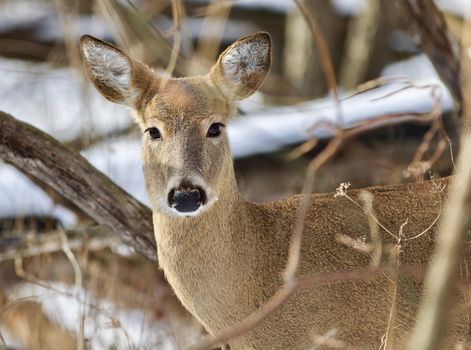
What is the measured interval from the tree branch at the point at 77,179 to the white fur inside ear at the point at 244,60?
94 centimetres

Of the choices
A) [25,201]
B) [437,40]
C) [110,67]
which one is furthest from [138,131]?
[110,67]

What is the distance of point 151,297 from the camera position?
7055mm

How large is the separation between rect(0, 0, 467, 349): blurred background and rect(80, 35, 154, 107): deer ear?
2.93 ft

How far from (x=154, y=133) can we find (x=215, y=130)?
0.28 metres

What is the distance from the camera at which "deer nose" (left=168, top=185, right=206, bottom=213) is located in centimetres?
433

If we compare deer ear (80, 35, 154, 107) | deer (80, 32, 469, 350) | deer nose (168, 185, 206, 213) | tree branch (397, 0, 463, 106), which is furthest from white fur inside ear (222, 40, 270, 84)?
tree branch (397, 0, 463, 106)

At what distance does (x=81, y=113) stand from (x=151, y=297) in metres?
1.59

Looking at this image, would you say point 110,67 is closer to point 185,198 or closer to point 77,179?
point 77,179

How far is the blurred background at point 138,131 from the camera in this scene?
6.29m

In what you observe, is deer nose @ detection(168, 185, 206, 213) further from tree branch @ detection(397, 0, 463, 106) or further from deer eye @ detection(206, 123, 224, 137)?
tree branch @ detection(397, 0, 463, 106)

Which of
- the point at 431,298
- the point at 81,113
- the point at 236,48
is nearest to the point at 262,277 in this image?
the point at 236,48

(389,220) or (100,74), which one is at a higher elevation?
(100,74)

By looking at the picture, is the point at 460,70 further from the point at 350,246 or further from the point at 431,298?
the point at 431,298

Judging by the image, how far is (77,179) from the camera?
5.38 meters
